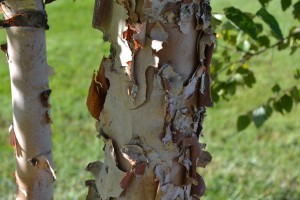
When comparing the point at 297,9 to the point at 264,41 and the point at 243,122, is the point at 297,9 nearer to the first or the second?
the point at 264,41

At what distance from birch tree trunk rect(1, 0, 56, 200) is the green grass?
5.75 feet

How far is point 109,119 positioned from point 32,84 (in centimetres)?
24

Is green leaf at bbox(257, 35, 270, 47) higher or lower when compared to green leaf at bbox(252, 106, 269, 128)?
higher

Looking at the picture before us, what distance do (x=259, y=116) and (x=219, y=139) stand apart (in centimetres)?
172

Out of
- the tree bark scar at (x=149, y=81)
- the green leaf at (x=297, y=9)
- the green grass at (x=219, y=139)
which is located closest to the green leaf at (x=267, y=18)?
the green leaf at (x=297, y=9)

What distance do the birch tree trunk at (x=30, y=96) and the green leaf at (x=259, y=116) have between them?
1153 millimetres

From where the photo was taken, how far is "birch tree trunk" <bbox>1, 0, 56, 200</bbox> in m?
1.46

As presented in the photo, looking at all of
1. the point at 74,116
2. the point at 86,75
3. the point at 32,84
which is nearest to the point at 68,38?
the point at 86,75

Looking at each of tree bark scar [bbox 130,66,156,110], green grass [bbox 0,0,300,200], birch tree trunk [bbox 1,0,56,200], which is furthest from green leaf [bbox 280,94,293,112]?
tree bark scar [bbox 130,66,156,110]

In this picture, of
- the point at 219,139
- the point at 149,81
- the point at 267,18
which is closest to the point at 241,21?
the point at 267,18

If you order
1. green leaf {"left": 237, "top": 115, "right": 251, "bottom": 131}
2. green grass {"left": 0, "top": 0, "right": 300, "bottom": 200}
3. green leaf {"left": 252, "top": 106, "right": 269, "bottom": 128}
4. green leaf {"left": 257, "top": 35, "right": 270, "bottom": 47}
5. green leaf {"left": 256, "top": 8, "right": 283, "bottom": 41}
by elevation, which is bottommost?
green grass {"left": 0, "top": 0, "right": 300, "bottom": 200}

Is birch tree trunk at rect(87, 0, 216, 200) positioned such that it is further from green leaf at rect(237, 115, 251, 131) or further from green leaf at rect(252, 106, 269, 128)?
green leaf at rect(237, 115, 251, 131)

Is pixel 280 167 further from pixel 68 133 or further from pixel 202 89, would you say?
pixel 202 89

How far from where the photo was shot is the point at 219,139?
432 centimetres
